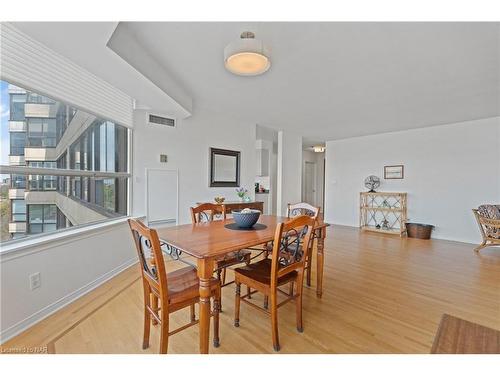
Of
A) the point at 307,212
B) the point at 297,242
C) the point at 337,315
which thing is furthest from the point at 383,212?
the point at 297,242

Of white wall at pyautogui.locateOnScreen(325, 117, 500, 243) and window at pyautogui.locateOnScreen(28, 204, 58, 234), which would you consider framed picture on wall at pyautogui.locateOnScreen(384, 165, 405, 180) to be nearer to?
white wall at pyautogui.locateOnScreen(325, 117, 500, 243)

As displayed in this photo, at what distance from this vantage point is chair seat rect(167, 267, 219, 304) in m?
1.43

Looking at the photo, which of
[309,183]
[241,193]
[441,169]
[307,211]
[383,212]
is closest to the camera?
[307,211]

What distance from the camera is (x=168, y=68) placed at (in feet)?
8.65

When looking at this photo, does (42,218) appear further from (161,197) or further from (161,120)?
(161,120)

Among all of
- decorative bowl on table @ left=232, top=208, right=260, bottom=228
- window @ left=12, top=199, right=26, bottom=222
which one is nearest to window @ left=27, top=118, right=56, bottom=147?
window @ left=12, top=199, right=26, bottom=222

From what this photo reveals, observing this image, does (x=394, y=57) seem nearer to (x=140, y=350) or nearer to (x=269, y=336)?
(x=269, y=336)

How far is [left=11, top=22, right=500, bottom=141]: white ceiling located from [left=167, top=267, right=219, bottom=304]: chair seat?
183 cm

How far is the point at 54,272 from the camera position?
2.08m

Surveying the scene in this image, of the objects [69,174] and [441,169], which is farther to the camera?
[441,169]

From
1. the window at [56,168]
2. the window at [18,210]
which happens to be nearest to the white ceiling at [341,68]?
the window at [56,168]

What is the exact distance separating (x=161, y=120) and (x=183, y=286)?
2770 millimetres

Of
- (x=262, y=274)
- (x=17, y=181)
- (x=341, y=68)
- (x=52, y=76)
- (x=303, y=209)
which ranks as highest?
(x=341, y=68)
